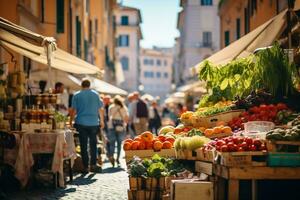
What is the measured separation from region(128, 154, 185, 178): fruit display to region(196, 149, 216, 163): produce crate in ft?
0.95

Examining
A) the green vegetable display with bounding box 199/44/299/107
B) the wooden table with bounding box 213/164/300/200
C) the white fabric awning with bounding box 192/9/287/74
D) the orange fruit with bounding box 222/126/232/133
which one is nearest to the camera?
the wooden table with bounding box 213/164/300/200

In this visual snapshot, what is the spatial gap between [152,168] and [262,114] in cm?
215

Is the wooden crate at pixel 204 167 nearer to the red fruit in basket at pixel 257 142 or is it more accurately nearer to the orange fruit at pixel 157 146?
the red fruit in basket at pixel 257 142

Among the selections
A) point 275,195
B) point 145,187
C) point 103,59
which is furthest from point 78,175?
point 103,59

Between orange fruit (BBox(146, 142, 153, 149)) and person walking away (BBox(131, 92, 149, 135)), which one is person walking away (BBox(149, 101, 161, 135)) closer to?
person walking away (BBox(131, 92, 149, 135))

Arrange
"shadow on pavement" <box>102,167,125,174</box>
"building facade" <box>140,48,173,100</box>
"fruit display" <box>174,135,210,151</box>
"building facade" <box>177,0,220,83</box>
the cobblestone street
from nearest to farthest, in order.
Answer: "fruit display" <box>174,135,210,151</box> → the cobblestone street → "shadow on pavement" <box>102,167,125,174</box> → "building facade" <box>177,0,220,83</box> → "building facade" <box>140,48,173,100</box>

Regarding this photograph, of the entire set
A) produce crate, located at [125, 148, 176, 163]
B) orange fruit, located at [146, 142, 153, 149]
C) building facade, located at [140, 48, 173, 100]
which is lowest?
produce crate, located at [125, 148, 176, 163]


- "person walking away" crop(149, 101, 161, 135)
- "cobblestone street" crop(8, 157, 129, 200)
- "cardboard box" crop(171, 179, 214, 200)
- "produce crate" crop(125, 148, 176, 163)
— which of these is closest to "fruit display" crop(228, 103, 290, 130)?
"produce crate" crop(125, 148, 176, 163)

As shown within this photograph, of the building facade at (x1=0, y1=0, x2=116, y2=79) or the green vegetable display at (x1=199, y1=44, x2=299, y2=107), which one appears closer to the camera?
the green vegetable display at (x1=199, y1=44, x2=299, y2=107)

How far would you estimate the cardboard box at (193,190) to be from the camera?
7.36m

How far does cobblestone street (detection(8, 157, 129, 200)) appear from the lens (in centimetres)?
916

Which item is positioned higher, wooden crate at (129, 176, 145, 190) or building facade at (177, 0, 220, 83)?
building facade at (177, 0, 220, 83)

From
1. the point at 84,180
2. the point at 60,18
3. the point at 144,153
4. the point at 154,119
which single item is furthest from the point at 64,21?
the point at 144,153

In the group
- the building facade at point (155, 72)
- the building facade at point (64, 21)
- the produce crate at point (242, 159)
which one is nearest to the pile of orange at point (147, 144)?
the produce crate at point (242, 159)
